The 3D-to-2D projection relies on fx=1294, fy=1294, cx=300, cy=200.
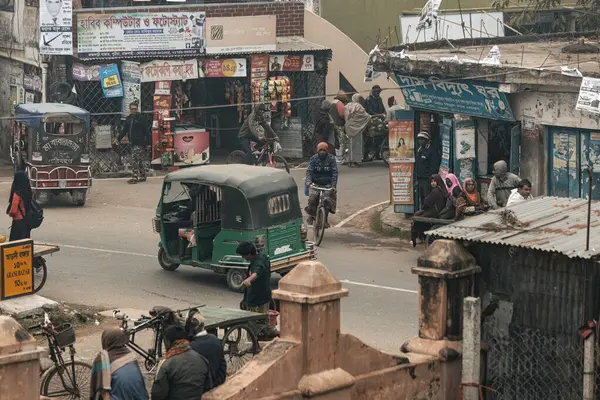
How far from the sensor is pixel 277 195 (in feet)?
59.3

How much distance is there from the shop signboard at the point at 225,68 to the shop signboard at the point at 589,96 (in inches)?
470

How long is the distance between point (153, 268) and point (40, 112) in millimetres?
6430

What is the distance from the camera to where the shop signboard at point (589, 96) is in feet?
63.1

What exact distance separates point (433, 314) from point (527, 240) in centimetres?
97

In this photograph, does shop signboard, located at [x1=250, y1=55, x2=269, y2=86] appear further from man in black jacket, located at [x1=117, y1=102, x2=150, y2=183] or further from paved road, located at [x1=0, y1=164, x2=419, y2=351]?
paved road, located at [x1=0, y1=164, x2=419, y2=351]

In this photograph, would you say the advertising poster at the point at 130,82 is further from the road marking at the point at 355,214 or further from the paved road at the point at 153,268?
the road marking at the point at 355,214

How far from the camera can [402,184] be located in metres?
23.6

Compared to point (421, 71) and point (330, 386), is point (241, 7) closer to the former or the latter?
point (421, 71)

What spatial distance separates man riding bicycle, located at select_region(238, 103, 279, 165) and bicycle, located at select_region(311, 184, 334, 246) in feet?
21.5

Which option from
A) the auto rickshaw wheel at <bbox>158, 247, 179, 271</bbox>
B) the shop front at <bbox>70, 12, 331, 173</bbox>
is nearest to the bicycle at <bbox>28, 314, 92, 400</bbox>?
the auto rickshaw wheel at <bbox>158, 247, 179, 271</bbox>

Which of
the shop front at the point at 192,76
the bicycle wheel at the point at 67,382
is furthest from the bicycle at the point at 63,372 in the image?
the shop front at the point at 192,76

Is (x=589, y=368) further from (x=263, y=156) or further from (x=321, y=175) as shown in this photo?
(x=263, y=156)

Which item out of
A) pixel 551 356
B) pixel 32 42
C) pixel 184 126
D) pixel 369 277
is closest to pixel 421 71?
pixel 369 277

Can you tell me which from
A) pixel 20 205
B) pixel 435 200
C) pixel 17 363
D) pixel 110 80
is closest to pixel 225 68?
pixel 110 80
